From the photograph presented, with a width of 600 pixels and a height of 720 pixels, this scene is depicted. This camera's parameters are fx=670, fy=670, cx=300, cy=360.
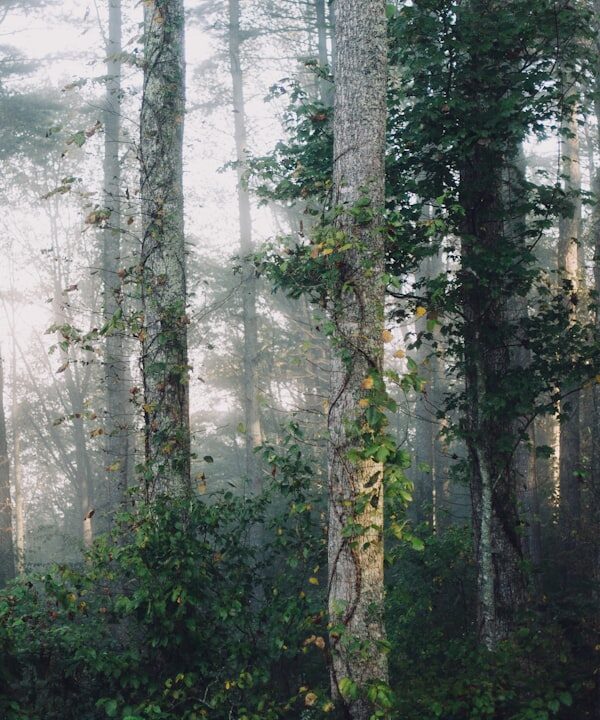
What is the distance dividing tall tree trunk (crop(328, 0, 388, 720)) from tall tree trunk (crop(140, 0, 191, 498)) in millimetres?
2227

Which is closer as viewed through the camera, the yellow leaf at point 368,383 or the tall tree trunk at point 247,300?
the yellow leaf at point 368,383

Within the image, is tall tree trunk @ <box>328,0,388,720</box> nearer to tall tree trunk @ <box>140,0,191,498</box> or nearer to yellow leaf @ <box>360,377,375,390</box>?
yellow leaf @ <box>360,377,375,390</box>

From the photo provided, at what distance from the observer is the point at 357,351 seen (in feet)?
18.1

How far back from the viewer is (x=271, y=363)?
23672 mm

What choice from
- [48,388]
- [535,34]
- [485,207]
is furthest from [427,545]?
[48,388]

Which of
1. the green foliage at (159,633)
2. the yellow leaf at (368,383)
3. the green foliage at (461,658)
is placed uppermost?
the yellow leaf at (368,383)

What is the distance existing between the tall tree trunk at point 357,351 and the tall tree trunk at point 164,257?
2227 millimetres

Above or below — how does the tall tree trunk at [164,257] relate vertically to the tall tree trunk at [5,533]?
above

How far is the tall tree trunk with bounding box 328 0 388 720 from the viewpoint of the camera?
533cm

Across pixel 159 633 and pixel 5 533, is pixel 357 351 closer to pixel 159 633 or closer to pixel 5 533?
pixel 159 633

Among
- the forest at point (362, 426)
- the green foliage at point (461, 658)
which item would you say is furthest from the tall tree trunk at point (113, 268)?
the green foliage at point (461, 658)

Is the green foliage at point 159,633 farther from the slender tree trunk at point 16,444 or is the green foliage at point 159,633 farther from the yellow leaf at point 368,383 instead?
the slender tree trunk at point 16,444

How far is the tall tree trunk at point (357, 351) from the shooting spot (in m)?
5.33

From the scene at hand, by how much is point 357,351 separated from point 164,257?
2.93 meters
